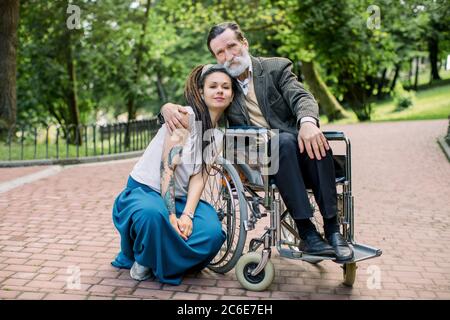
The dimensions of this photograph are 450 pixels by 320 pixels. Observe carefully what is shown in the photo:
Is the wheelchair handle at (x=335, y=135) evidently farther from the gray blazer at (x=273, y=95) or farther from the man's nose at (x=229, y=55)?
the man's nose at (x=229, y=55)

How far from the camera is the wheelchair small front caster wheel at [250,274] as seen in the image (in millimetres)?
3498

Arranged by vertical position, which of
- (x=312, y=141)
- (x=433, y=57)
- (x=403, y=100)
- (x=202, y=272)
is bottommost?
(x=202, y=272)

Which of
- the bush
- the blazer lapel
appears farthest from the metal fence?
the bush

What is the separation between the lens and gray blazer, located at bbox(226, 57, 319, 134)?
3.68m

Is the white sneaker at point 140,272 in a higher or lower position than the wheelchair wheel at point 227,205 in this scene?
lower

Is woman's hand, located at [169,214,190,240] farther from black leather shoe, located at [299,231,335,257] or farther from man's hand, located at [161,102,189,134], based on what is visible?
black leather shoe, located at [299,231,335,257]

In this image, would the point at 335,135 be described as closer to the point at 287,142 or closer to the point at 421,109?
the point at 287,142

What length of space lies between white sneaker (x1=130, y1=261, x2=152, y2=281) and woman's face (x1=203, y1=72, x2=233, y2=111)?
115cm

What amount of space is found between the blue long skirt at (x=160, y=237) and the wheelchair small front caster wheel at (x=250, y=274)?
0.25 metres

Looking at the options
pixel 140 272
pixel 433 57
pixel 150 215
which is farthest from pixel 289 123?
pixel 433 57

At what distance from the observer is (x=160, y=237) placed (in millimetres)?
3504

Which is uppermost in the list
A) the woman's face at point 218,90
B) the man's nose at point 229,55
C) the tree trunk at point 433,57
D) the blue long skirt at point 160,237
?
the tree trunk at point 433,57

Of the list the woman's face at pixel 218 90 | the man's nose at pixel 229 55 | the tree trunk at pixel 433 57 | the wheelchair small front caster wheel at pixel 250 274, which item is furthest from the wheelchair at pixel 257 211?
the tree trunk at pixel 433 57

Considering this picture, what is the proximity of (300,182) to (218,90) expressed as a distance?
0.82 metres
